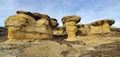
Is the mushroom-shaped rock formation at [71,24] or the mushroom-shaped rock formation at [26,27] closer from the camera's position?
the mushroom-shaped rock formation at [26,27]

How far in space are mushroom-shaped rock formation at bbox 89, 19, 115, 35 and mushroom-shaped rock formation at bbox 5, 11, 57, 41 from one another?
57.9ft

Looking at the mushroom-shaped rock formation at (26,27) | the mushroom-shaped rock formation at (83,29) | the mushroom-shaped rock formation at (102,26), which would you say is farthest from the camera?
the mushroom-shaped rock formation at (83,29)

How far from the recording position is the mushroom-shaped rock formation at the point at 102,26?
4759 cm

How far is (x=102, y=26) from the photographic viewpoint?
158 feet

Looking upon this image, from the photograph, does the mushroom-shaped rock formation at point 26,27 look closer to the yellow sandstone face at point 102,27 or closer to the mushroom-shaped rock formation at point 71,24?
the mushroom-shaped rock formation at point 71,24

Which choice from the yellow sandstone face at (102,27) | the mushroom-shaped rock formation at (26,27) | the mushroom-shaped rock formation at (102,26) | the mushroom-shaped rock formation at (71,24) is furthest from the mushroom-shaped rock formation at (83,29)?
the mushroom-shaped rock formation at (26,27)

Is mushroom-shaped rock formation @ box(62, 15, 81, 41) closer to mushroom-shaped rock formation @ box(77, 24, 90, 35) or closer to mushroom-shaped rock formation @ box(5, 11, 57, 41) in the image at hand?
mushroom-shaped rock formation @ box(77, 24, 90, 35)

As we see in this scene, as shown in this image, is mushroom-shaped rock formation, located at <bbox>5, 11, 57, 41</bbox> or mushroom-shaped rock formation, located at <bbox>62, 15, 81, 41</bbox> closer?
mushroom-shaped rock formation, located at <bbox>5, 11, 57, 41</bbox>

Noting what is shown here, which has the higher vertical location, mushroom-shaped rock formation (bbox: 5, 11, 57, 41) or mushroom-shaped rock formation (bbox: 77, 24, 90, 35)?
mushroom-shaped rock formation (bbox: 5, 11, 57, 41)

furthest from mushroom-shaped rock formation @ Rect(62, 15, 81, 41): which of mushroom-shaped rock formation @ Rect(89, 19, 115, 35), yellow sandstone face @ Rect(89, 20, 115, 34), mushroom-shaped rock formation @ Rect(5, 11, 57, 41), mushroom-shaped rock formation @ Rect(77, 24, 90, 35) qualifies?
mushroom-shaped rock formation @ Rect(5, 11, 57, 41)

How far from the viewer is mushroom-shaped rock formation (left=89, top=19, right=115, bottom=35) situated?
47.6 m

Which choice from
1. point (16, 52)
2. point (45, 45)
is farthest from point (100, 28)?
point (16, 52)

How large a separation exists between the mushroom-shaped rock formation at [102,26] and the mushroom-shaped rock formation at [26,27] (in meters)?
17.7

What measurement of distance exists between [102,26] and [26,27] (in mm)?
23002
